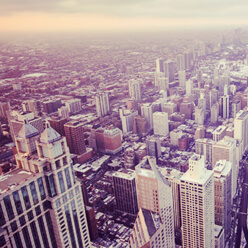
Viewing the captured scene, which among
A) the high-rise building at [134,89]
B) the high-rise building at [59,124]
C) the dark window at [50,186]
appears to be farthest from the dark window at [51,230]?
the high-rise building at [134,89]

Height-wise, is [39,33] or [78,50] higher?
[39,33]

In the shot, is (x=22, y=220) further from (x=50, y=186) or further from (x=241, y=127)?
(x=241, y=127)

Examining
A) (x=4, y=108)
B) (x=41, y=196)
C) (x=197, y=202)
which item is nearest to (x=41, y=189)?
(x=41, y=196)

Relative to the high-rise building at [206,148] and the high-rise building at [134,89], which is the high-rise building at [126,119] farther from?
the high-rise building at [206,148]

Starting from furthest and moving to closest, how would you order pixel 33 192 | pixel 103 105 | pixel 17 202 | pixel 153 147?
pixel 103 105
pixel 153 147
pixel 33 192
pixel 17 202

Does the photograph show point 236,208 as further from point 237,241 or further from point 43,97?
point 43,97

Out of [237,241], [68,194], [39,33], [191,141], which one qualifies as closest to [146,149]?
[191,141]

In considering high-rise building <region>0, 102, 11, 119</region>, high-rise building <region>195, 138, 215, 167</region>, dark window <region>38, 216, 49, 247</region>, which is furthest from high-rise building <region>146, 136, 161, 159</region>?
dark window <region>38, 216, 49, 247</region>

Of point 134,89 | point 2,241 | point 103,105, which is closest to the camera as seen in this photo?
point 2,241
